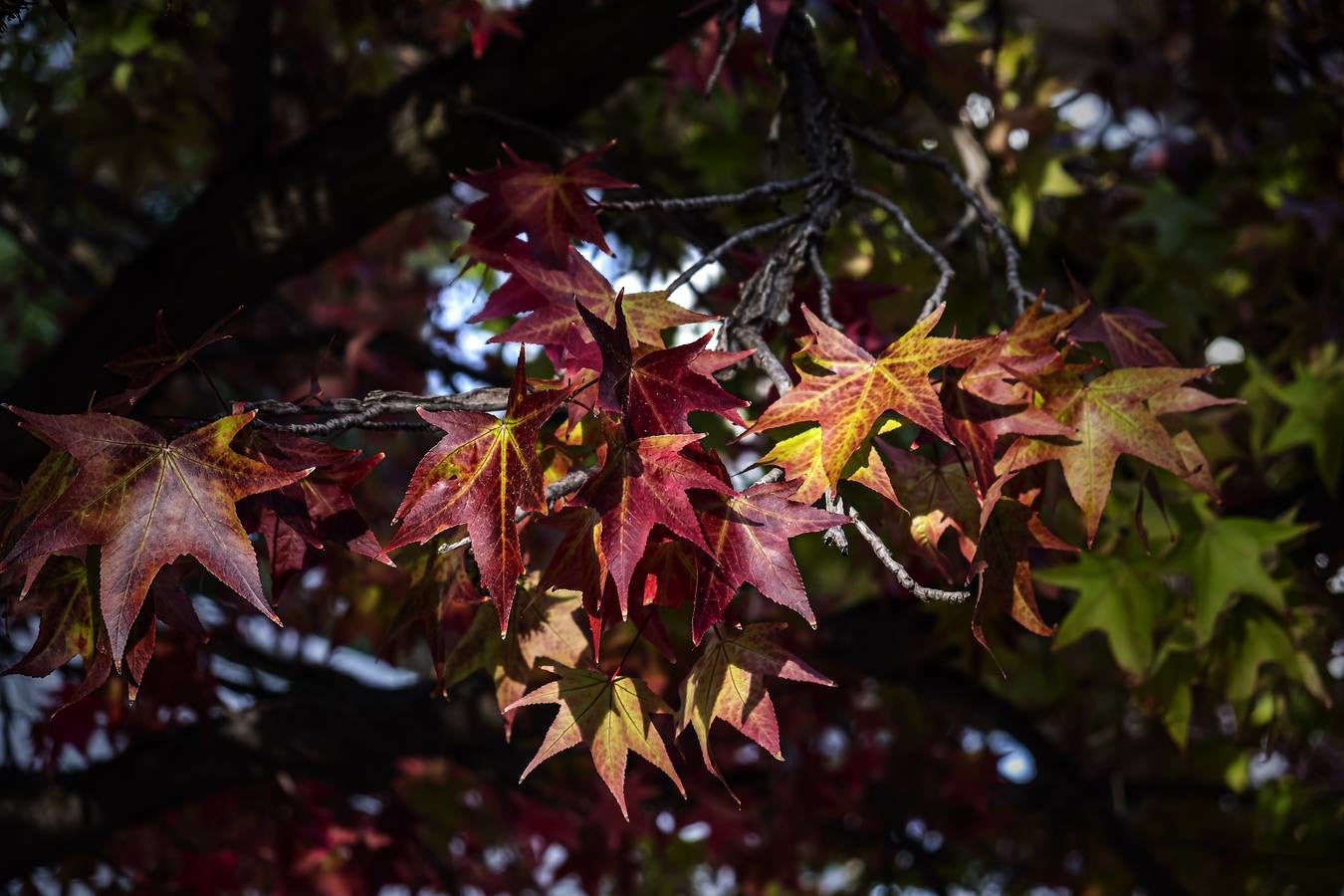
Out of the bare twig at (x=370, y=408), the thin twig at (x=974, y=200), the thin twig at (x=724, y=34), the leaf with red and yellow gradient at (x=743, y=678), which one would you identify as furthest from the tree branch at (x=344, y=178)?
the leaf with red and yellow gradient at (x=743, y=678)

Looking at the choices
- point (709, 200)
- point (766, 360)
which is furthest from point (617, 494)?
point (709, 200)

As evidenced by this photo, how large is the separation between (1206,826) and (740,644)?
2817mm

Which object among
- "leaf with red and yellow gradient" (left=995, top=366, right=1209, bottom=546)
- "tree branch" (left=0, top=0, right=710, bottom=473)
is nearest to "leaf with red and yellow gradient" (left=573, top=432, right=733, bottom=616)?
"leaf with red and yellow gradient" (left=995, top=366, right=1209, bottom=546)

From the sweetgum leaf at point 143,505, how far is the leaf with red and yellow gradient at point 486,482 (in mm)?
105

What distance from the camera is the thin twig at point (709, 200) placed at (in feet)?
3.80

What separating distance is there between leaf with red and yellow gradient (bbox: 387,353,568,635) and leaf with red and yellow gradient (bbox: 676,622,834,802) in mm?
201

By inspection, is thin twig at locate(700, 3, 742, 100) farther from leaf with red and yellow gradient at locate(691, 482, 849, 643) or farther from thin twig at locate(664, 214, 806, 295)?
leaf with red and yellow gradient at locate(691, 482, 849, 643)

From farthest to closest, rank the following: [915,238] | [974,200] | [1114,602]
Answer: [1114,602]
[974,200]
[915,238]

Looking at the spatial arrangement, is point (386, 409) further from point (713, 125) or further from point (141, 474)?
point (713, 125)

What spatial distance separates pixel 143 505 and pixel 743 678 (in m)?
0.52

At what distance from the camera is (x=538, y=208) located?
1.28m

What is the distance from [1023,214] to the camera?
2.09 meters

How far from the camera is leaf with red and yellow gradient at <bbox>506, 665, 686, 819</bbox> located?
97 centimetres

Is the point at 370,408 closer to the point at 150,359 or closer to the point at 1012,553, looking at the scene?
the point at 150,359
